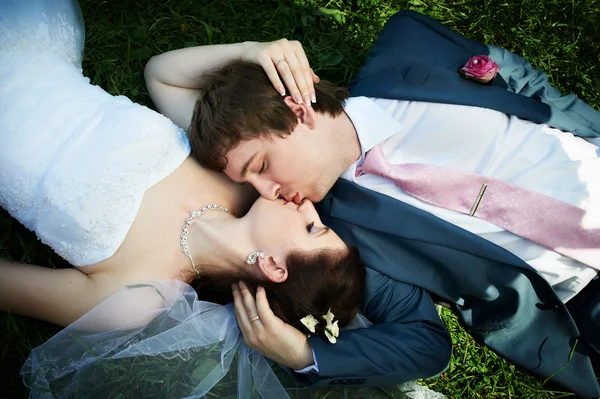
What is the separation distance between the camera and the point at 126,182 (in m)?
3.26

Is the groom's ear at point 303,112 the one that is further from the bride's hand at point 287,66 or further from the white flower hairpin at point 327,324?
the white flower hairpin at point 327,324

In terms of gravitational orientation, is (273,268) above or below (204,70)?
below

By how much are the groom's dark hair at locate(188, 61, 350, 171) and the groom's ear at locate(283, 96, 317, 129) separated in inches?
2.0

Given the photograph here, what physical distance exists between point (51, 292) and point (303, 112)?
5.74ft

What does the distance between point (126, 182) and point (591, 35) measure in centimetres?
403

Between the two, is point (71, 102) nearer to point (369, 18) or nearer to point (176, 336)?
point (176, 336)

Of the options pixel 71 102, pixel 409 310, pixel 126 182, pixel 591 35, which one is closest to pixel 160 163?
pixel 126 182

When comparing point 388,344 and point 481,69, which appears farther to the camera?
point 481,69

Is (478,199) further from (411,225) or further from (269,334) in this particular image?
(269,334)

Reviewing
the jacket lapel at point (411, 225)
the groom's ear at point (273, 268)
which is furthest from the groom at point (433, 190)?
the groom's ear at point (273, 268)

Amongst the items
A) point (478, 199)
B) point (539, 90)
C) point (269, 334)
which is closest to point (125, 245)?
point (269, 334)

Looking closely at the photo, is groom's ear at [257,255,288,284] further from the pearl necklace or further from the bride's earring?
the pearl necklace

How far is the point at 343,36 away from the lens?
15.8 ft

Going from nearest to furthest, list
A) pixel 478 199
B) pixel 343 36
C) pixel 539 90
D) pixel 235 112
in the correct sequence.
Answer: pixel 235 112 → pixel 478 199 → pixel 539 90 → pixel 343 36
